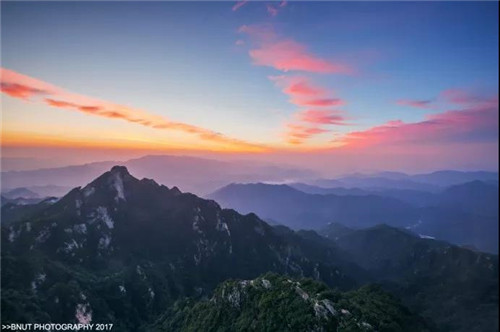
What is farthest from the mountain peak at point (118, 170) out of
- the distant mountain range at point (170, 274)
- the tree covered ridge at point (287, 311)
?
the tree covered ridge at point (287, 311)

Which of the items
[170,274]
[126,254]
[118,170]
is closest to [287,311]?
[170,274]

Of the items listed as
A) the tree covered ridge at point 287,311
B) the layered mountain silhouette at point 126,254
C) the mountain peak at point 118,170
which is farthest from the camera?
the mountain peak at point 118,170

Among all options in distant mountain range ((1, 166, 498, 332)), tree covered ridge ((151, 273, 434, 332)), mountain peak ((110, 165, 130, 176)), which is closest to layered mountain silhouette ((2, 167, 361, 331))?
distant mountain range ((1, 166, 498, 332))

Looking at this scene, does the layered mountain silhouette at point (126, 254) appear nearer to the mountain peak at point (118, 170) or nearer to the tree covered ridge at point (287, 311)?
the mountain peak at point (118, 170)

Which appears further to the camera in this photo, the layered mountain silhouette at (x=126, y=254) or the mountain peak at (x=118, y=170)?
the mountain peak at (x=118, y=170)

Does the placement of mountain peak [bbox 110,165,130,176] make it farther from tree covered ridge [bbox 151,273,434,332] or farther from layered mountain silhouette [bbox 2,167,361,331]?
tree covered ridge [bbox 151,273,434,332]

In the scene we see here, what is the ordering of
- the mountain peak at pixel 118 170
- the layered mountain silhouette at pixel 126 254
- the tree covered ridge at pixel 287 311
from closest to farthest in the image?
the tree covered ridge at pixel 287 311 → the layered mountain silhouette at pixel 126 254 → the mountain peak at pixel 118 170

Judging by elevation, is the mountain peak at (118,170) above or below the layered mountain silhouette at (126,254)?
above

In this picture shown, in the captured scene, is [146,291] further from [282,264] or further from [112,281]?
[282,264]
